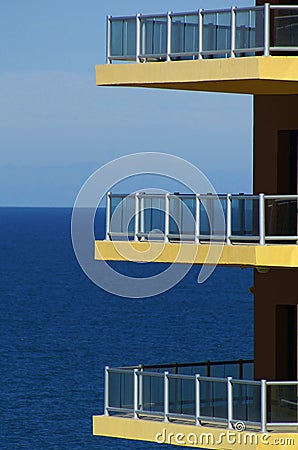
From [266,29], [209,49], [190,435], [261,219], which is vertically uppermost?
[266,29]

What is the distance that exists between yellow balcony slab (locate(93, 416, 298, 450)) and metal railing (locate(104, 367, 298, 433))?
174 mm

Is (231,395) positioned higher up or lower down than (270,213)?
lower down

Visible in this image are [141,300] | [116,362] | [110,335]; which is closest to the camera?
[116,362]

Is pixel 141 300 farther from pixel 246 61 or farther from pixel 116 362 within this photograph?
pixel 246 61

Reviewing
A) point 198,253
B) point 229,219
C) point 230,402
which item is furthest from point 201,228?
point 230,402

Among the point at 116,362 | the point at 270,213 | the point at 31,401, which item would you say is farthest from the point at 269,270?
the point at 116,362

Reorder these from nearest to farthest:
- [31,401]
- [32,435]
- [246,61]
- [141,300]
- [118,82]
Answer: [246,61], [118,82], [32,435], [31,401], [141,300]

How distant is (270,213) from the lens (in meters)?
27.4

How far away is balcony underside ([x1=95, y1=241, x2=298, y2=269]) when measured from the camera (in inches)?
1038

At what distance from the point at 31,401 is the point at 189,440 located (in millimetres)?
65021

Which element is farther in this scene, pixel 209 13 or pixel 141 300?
pixel 141 300

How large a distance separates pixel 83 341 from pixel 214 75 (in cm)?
9083

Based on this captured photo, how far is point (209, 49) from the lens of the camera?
1093 inches

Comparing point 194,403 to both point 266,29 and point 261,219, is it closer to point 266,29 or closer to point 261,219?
point 261,219
